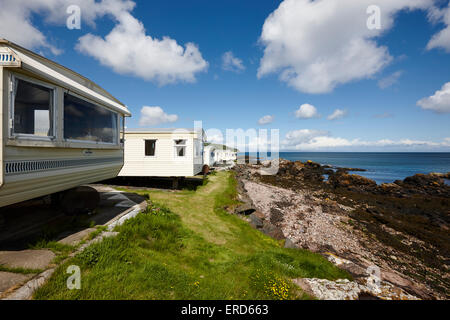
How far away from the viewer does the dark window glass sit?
13250 millimetres

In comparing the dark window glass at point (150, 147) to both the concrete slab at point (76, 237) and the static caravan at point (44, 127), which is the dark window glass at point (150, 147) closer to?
the static caravan at point (44, 127)

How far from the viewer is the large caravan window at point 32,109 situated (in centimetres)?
331

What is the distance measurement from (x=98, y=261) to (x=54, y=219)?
112 inches

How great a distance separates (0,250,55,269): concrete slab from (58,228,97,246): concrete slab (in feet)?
1.40

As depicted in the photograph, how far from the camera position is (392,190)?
907 inches

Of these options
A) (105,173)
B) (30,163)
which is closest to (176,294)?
(30,163)

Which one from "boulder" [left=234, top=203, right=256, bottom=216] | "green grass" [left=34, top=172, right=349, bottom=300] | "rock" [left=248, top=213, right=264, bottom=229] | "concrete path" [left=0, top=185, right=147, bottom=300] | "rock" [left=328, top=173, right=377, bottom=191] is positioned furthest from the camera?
"rock" [left=328, top=173, right=377, bottom=191]

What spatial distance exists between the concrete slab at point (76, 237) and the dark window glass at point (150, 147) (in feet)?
29.9

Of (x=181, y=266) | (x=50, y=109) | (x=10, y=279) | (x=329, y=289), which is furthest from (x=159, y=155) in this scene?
(x=329, y=289)

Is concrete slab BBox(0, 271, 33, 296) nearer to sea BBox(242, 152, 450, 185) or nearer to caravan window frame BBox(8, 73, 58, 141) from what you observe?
caravan window frame BBox(8, 73, 58, 141)

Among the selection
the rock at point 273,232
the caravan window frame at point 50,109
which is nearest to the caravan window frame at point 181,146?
the rock at point 273,232

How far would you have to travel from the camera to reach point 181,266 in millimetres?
4277

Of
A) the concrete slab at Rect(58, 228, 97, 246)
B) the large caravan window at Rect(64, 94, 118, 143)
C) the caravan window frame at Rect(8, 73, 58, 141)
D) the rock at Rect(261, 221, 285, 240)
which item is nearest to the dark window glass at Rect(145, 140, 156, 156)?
the large caravan window at Rect(64, 94, 118, 143)

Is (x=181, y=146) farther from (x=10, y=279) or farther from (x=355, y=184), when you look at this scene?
(x=355, y=184)
